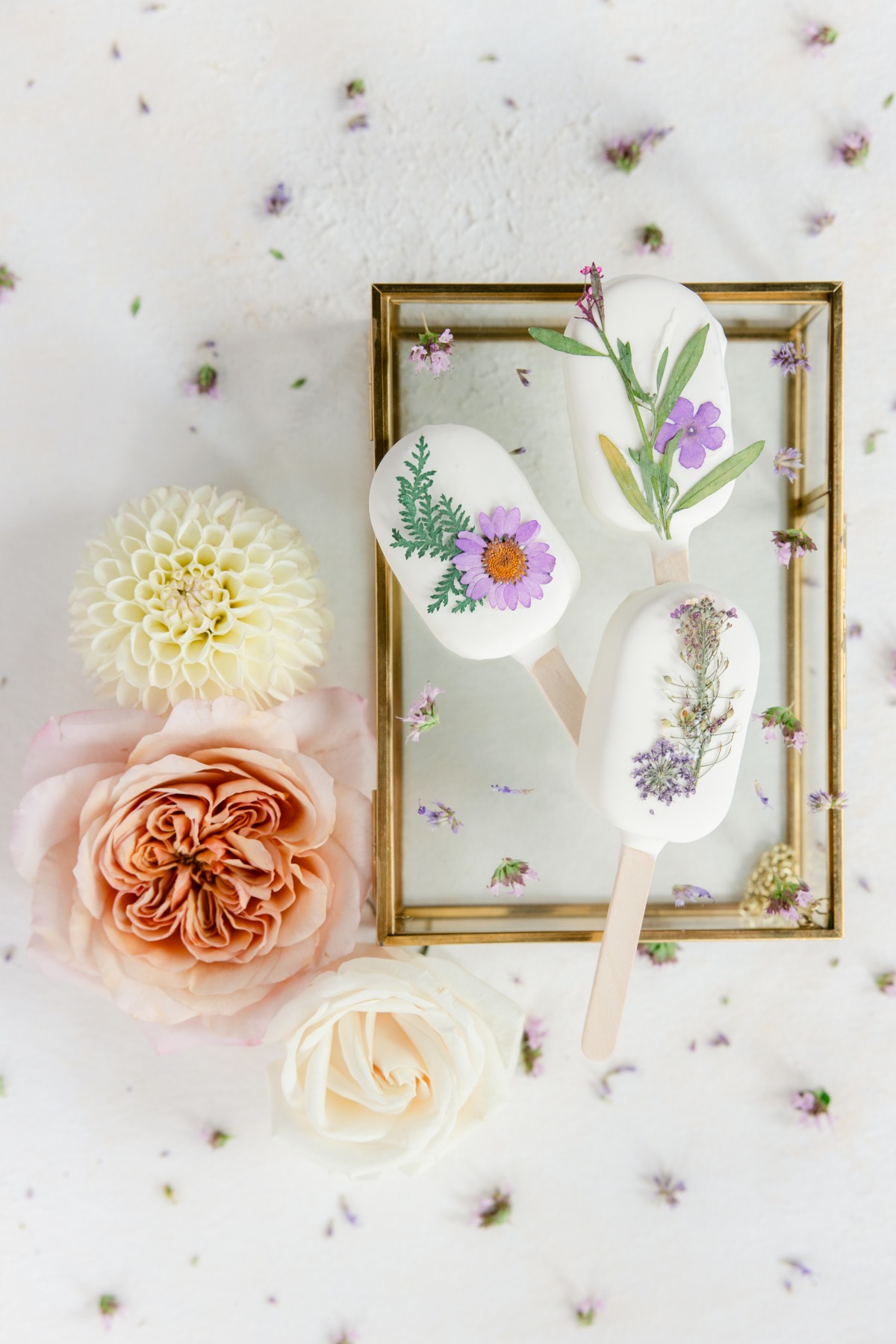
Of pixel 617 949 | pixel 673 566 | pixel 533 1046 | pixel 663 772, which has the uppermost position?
pixel 673 566

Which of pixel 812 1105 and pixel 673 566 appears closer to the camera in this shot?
pixel 673 566

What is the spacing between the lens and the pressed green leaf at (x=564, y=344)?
470 mm

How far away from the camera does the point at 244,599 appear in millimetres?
495

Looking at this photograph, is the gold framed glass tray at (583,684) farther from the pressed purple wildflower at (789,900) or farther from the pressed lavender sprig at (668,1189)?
the pressed lavender sprig at (668,1189)

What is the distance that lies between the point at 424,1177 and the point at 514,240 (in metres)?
0.71

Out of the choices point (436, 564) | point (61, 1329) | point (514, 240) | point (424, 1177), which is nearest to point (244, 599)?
point (436, 564)

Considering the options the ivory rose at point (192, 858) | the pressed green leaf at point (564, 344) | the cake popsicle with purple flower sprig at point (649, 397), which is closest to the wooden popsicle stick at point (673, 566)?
the cake popsicle with purple flower sprig at point (649, 397)

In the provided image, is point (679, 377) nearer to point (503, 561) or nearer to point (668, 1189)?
point (503, 561)

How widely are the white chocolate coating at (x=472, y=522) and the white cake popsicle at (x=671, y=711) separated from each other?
0.15 ft

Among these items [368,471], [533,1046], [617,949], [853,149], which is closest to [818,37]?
[853,149]

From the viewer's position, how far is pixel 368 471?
1.98 ft

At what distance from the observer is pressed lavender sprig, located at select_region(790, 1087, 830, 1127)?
2.11ft

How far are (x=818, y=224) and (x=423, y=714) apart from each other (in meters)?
0.47

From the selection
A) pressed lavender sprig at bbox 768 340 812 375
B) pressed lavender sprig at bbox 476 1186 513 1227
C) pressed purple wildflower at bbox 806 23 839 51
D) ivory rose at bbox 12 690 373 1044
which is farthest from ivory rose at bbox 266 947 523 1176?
pressed purple wildflower at bbox 806 23 839 51
